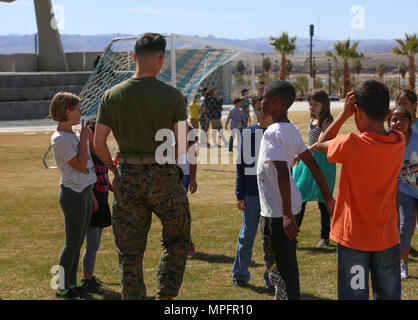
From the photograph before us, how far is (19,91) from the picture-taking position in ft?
115

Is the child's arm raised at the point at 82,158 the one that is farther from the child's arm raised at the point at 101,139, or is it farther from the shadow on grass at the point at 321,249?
the shadow on grass at the point at 321,249

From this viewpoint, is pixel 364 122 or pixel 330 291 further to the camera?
pixel 330 291

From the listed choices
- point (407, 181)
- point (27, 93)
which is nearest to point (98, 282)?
point (407, 181)

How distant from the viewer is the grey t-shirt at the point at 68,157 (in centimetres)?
521

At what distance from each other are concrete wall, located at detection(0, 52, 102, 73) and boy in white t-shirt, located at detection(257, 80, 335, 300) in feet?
126

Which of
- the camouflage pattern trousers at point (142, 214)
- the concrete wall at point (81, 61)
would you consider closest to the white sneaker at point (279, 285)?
the camouflage pattern trousers at point (142, 214)

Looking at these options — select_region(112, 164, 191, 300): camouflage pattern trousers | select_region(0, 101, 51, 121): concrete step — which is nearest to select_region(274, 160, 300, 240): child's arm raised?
select_region(112, 164, 191, 300): camouflage pattern trousers

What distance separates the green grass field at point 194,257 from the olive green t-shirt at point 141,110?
187cm

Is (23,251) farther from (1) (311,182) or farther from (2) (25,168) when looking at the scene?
(2) (25,168)

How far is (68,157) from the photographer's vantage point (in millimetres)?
5215

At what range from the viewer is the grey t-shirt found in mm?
5215

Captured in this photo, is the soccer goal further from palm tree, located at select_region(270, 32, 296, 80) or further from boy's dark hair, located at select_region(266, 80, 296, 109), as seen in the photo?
palm tree, located at select_region(270, 32, 296, 80)
